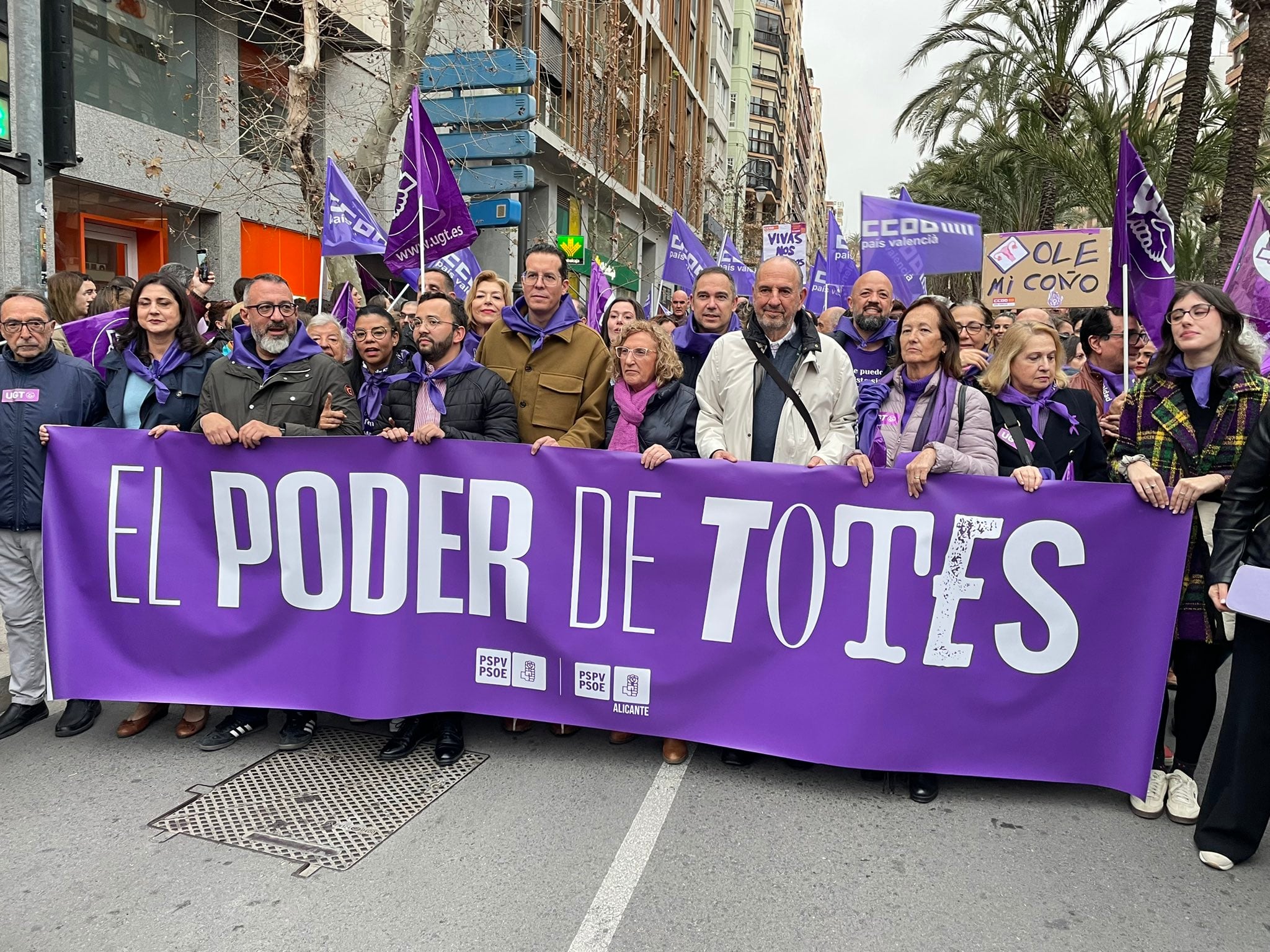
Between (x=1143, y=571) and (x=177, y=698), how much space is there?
4176 mm

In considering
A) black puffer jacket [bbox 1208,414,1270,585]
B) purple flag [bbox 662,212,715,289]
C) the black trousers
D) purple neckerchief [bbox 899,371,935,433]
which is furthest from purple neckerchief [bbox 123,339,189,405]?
purple flag [bbox 662,212,715,289]

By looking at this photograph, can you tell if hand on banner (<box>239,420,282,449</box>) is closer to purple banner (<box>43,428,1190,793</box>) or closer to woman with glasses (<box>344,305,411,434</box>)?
purple banner (<box>43,428,1190,793</box>)

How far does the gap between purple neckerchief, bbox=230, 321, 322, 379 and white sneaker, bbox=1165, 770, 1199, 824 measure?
4168 millimetres

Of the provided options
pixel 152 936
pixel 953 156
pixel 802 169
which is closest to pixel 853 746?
pixel 152 936

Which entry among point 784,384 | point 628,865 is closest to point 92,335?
point 784,384

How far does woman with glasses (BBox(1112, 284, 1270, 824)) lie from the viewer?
3.68 m

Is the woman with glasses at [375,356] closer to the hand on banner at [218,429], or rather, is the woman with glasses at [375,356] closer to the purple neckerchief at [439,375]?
the purple neckerchief at [439,375]

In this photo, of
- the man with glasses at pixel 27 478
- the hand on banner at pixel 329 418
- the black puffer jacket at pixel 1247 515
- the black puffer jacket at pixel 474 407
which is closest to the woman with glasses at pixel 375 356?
the black puffer jacket at pixel 474 407

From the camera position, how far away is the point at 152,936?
9.09 feet

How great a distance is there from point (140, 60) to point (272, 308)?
10.4m

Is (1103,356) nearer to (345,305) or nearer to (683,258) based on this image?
(683,258)

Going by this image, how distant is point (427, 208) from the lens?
7.14 meters

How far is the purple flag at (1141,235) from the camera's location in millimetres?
5344

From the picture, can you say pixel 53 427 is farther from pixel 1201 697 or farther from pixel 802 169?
pixel 802 169
